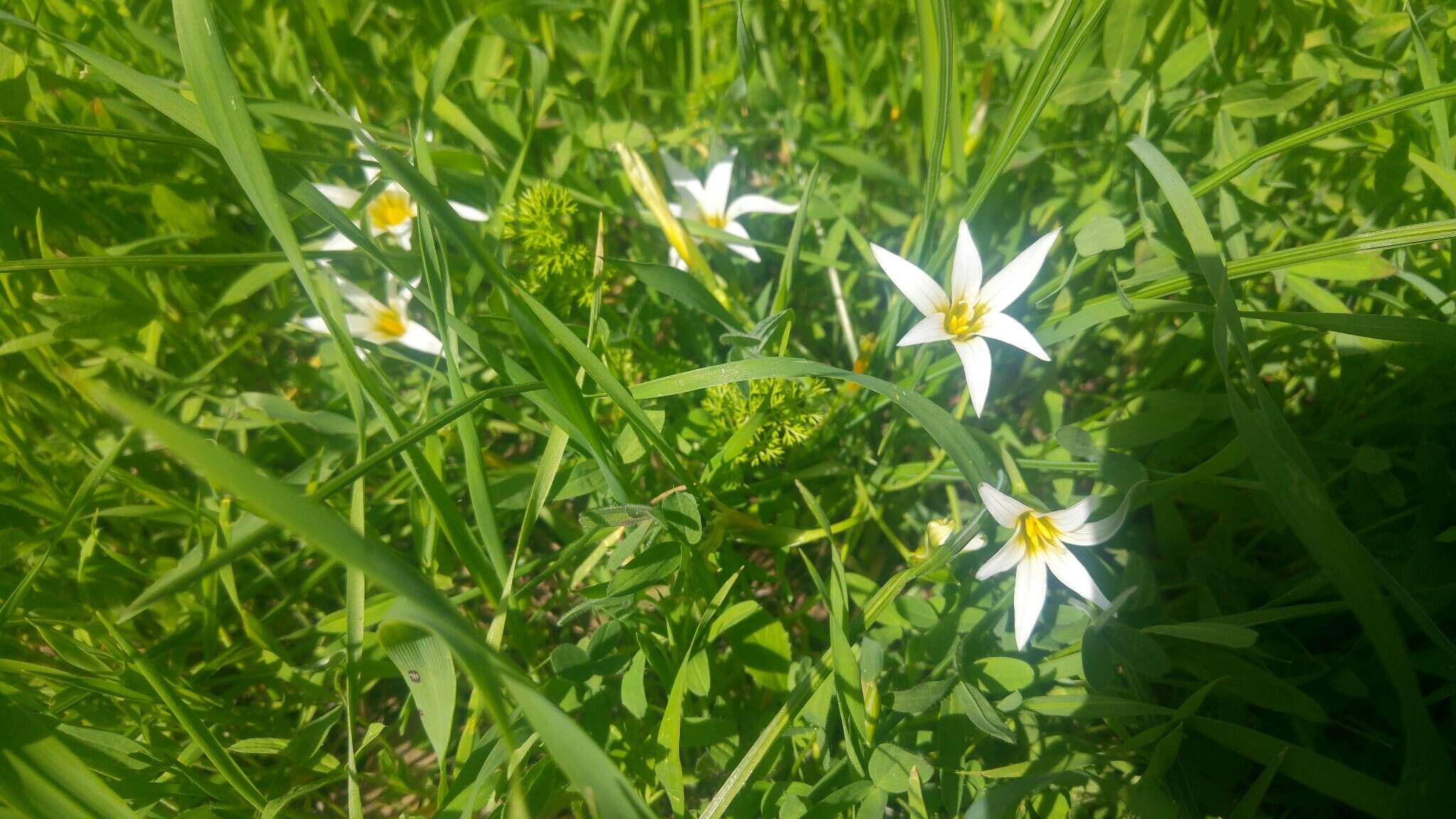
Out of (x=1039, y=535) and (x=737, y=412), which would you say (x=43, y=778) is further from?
(x=1039, y=535)

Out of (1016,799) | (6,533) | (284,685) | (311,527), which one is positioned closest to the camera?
(311,527)

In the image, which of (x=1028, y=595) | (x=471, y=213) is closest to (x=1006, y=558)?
(x=1028, y=595)

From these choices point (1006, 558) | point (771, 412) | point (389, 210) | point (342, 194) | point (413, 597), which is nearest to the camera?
point (413, 597)

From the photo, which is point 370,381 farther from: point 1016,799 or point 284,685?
point 1016,799

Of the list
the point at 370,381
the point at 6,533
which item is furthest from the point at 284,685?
the point at 370,381

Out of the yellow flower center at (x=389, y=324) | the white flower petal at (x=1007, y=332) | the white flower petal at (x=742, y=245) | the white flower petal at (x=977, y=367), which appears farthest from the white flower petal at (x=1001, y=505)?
the yellow flower center at (x=389, y=324)

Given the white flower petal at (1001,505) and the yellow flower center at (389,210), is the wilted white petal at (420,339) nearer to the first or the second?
the yellow flower center at (389,210)
